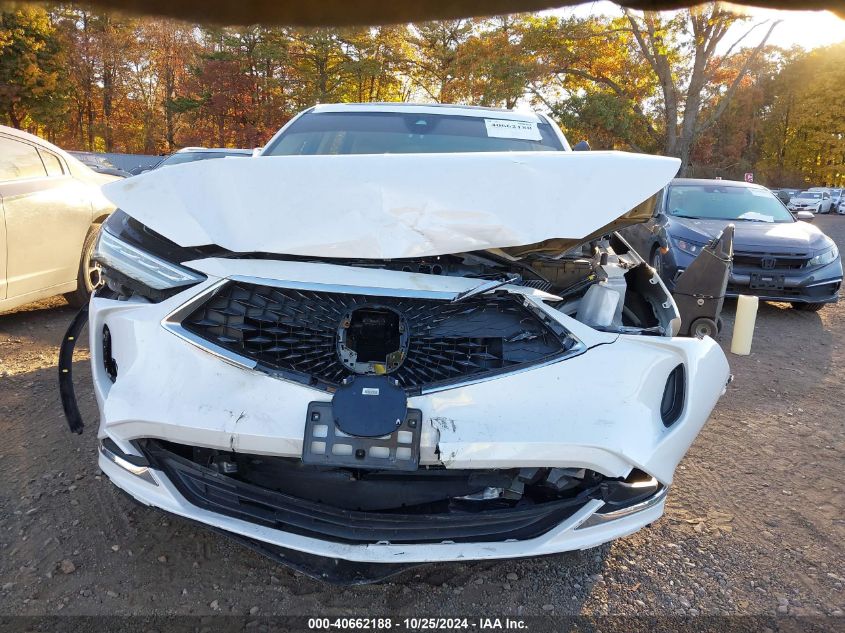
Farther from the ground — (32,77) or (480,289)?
(32,77)

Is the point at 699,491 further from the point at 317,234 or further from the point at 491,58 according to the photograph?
the point at 491,58

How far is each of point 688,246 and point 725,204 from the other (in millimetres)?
1605

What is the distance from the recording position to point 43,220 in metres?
4.60

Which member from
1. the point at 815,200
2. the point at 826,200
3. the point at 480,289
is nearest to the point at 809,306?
the point at 480,289

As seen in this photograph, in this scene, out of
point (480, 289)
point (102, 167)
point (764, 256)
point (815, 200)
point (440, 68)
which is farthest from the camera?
point (815, 200)

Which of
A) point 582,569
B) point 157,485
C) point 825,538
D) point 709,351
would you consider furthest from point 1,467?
point 825,538

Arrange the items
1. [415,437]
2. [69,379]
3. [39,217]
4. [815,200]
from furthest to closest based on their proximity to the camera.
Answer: [815,200] < [39,217] < [69,379] < [415,437]

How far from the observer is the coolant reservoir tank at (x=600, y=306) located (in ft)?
7.13

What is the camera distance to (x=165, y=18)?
3.09ft

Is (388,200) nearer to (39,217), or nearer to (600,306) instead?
(600,306)

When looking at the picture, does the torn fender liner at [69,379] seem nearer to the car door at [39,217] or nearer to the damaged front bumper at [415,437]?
the damaged front bumper at [415,437]

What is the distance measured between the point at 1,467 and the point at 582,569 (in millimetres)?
2578

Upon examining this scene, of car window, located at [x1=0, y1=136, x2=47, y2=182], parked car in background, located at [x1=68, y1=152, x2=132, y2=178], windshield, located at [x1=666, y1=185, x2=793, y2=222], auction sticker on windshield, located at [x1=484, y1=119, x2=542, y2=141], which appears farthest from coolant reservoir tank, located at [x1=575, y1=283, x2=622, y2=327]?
windshield, located at [x1=666, y1=185, x2=793, y2=222]

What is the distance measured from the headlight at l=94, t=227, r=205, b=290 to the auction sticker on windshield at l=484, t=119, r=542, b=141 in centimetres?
208
